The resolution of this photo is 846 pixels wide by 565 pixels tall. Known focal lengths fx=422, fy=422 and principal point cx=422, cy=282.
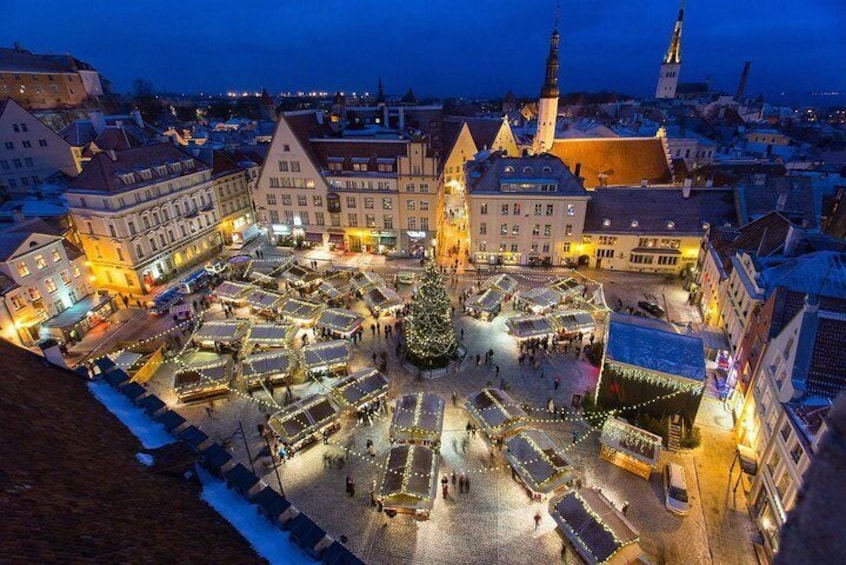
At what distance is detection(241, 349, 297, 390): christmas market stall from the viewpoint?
31000 millimetres

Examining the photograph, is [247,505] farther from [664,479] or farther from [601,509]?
[664,479]

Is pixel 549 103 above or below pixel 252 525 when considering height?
above

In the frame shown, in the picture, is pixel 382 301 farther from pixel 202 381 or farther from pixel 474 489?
pixel 474 489

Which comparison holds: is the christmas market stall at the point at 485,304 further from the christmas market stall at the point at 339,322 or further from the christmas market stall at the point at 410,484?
the christmas market stall at the point at 410,484

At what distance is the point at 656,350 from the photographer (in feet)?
91.2

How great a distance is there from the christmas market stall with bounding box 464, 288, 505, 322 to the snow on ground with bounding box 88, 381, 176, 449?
29396mm

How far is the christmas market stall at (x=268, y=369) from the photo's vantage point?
31000mm

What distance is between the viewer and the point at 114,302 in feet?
138

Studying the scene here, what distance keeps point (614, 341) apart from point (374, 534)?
1920 cm

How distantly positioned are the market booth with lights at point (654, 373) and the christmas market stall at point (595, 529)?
8208 mm

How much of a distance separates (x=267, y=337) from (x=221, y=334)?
3.97 m

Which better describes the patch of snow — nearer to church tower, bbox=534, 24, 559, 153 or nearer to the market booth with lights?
the market booth with lights

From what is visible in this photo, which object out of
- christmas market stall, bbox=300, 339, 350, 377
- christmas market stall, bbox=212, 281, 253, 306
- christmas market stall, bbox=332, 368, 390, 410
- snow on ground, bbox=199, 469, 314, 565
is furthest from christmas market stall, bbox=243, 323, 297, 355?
snow on ground, bbox=199, 469, 314, 565

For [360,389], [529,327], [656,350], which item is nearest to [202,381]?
[360,389]
